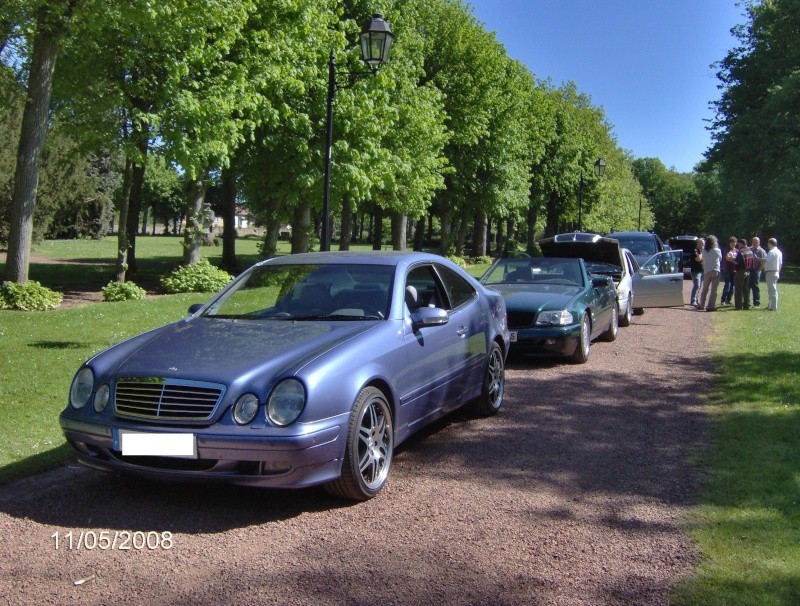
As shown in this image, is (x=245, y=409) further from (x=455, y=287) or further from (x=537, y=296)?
(x=537, y=296)

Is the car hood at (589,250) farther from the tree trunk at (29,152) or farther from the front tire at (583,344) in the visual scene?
the tree trunk at (29,152)

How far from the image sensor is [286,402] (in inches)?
198

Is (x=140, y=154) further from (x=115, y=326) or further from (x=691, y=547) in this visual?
(x=691, y=547)

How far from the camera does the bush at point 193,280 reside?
73.6 ft

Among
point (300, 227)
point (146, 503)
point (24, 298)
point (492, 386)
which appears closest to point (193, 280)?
point (24, 298)

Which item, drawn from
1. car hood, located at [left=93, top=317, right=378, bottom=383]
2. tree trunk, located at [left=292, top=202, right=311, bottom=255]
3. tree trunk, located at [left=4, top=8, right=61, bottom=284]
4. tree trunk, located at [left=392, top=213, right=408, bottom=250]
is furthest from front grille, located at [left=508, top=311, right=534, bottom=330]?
tree trunk, located at [left=392, top=213, right=408, bottom=250]

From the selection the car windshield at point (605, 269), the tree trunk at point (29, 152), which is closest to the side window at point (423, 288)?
the car windshield at point (605, 269)

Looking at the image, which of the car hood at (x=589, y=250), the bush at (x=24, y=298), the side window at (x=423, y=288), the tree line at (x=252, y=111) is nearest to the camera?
the side window at (x=423, y=288)

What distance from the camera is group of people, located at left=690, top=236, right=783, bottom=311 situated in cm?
2058

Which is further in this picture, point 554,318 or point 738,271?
point 738,271

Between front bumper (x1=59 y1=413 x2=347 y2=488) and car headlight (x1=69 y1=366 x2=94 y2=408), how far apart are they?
188 mm

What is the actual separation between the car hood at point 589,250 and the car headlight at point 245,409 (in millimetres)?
11840

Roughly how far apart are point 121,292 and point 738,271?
50.2 ft

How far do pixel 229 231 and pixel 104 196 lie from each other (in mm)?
25512
